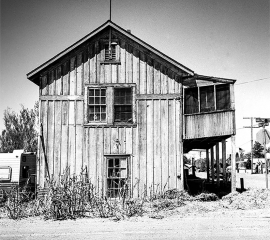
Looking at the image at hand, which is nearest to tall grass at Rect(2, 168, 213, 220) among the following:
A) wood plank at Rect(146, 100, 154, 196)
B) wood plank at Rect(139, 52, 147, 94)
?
wood plank at Rect(146, 100, 154, 196)

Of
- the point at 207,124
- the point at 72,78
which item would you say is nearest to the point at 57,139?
the point at 72,78

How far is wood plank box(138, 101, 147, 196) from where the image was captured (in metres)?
16.3

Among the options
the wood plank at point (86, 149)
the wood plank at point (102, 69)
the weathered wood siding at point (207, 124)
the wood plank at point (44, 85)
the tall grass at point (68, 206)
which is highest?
the wood plank at point (102, 69)

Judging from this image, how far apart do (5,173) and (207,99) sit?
34.7 feet

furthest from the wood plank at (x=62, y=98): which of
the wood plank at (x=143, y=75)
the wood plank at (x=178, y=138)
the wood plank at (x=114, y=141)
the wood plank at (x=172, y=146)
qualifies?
the wood plank at (x=178, y=138)

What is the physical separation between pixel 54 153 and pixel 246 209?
8877 mm

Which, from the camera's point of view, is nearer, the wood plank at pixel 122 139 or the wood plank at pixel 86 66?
the wood plank at pixel 122 139

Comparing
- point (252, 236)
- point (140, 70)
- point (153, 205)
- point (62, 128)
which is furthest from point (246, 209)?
point (62, 128)

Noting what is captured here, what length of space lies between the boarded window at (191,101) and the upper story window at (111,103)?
2.68 m

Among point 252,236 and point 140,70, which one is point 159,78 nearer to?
point 140,70

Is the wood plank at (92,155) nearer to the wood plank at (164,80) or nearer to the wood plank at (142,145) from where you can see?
the wood plank at (142,145)

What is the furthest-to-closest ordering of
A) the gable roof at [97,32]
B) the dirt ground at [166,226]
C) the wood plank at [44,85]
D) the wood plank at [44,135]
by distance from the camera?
the wood plank at [44,85]
the gable roof at [97,32]
the wood plank at [44,135]
the dirt ground at [166,226]

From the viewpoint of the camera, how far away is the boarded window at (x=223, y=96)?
670 inches

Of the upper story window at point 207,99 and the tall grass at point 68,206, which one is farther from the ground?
the upper story window at point 207,99
